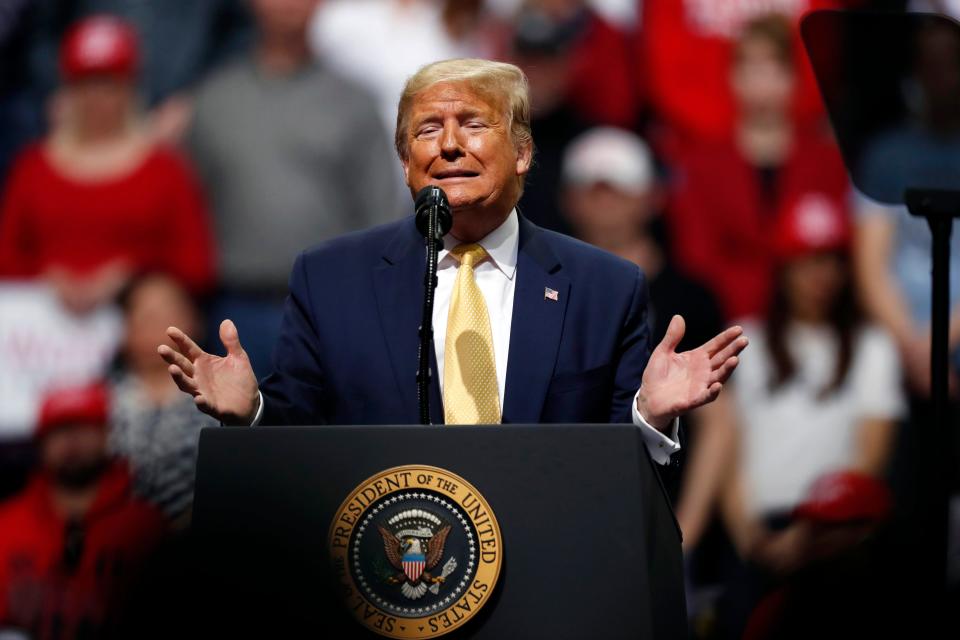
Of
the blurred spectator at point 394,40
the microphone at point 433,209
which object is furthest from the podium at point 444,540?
the blurred spectator at point 394,40

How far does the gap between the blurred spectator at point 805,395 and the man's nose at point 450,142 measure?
11.0 ft

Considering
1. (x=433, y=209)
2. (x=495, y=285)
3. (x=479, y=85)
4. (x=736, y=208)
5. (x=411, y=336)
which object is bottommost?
(x=411, y=336)

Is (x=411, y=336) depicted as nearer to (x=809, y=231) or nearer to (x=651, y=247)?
(x=651, y=247)

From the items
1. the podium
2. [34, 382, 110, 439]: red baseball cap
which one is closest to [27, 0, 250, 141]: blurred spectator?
[34, 382, 110, 439]: red baseball cap

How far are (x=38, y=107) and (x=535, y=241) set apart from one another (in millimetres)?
4083

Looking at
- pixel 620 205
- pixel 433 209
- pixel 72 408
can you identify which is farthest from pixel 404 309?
pixel 620 205

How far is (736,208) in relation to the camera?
6383mm

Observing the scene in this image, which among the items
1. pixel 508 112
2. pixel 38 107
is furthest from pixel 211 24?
pixel 508 112

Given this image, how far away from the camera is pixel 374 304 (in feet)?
9.30

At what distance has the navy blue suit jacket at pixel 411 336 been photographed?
2.74 m

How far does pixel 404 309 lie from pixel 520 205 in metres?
3.37

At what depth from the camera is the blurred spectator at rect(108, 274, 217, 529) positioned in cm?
495

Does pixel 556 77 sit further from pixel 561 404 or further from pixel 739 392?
pixel 561 404

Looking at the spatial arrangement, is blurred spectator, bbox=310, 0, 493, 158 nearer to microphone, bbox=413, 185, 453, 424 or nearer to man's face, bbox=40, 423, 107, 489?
man's face, bbox=40, 423, 107, 489
